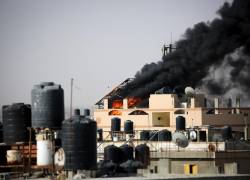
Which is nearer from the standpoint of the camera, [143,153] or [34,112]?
[34,112]

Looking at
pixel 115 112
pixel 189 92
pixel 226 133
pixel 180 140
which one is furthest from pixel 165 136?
pixel 115 112

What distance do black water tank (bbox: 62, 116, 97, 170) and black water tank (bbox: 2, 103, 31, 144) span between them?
6.34 metres

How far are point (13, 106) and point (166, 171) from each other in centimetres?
1532

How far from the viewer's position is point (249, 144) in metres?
74.2

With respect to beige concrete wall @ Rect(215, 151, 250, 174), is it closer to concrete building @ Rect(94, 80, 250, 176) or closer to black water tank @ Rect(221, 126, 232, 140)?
concrete building @ Rect(94, 80, 250, 176)

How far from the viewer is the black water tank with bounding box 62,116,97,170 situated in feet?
170

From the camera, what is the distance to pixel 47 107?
55.9 metres

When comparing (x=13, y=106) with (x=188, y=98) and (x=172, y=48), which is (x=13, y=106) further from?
(x=172, y=48)

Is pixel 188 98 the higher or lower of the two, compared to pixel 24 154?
higher

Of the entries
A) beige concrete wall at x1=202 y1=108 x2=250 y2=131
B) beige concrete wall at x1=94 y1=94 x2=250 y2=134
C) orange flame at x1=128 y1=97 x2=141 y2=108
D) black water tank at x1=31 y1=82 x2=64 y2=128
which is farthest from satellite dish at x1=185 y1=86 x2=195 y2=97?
black water tank at x1=31 y1=82 x2=64 y2=128

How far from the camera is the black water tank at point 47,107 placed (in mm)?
55688

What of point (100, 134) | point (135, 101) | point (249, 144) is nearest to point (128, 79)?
Answer: point (135, 101)

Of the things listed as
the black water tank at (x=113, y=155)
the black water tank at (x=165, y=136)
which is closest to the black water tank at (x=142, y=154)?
the black water tank at (x=113, y=155)

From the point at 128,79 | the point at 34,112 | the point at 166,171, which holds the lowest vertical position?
the point at 166,171
